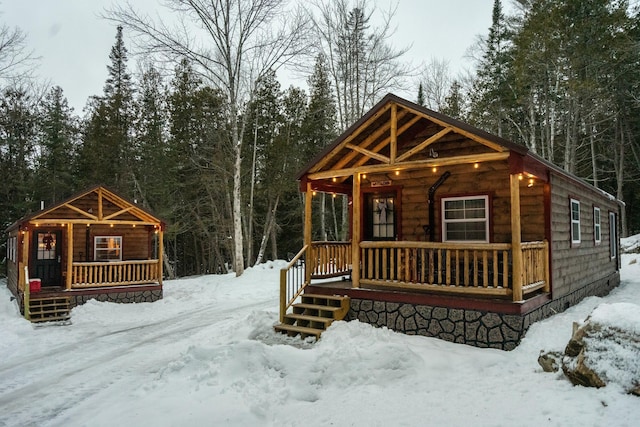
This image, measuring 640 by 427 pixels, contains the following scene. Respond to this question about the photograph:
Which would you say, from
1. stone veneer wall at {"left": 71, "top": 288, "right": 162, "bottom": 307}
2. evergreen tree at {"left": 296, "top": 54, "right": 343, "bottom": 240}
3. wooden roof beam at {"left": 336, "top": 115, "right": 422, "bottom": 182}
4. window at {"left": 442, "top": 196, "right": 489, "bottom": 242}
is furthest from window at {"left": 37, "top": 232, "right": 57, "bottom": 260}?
window at {"left": 442, "top": 196, "right": 489, "bottom": 242}

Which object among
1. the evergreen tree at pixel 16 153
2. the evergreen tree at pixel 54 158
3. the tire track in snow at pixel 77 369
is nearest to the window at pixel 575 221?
the tire track in snow at pixel 77 369

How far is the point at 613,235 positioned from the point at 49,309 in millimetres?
19267

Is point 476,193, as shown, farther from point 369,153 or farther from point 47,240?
point 47,240

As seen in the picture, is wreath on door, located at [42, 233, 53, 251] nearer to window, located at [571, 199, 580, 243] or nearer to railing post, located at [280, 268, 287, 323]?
railing post, located at [280, 268, 287, 323]

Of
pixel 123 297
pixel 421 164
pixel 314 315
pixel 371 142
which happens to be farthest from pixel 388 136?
pixel 123 297

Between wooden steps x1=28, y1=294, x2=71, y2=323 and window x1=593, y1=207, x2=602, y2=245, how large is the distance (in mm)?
15724

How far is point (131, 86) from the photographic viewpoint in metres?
28.9

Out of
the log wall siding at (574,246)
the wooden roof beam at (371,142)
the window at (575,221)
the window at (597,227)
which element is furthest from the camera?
the window at (597,227)

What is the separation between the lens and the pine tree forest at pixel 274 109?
1822cm

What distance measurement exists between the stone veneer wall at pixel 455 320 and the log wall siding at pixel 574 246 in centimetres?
72

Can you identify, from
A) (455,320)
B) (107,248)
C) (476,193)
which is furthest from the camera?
(107,248)

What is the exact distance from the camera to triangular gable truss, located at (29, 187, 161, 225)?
13445 mm

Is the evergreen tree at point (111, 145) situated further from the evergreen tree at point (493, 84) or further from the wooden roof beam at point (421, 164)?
the evergreen tree at point (493, 84)

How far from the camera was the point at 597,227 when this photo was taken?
12.5m
